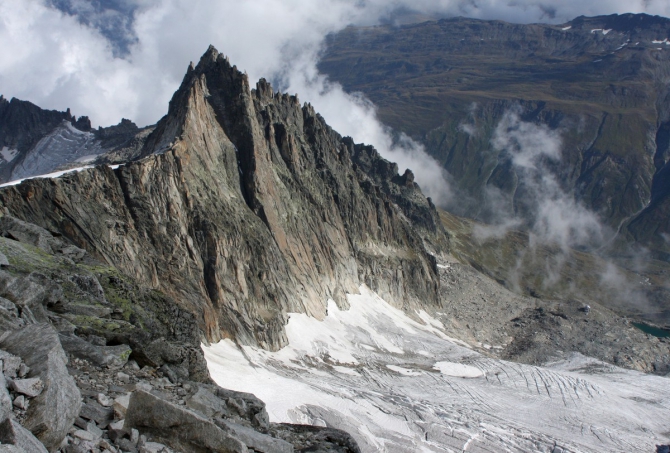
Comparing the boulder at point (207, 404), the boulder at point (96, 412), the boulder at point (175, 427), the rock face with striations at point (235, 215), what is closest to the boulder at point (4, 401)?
the boulder at point (96, 412)

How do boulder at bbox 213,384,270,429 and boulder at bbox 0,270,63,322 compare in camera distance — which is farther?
boulder at bbox 213,384,270,429

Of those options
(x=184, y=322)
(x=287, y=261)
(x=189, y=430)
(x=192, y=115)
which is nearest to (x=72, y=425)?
(x=189, y=430)

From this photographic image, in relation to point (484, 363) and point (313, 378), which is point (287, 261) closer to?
point (313, 378)

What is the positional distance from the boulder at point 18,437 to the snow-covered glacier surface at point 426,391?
117 ft

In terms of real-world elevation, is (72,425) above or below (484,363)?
above

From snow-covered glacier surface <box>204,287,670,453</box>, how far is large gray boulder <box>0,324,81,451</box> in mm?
33098

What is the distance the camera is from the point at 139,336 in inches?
858

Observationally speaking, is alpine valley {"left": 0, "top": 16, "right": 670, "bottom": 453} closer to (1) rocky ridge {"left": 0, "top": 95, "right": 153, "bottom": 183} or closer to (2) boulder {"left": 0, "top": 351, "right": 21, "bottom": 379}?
(2) boulder {"left": 0, "top": 351, "right": 21, "bottom": 379}

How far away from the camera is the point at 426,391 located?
71.8 m

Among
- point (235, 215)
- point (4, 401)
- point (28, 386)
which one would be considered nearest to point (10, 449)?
point (4, 401)

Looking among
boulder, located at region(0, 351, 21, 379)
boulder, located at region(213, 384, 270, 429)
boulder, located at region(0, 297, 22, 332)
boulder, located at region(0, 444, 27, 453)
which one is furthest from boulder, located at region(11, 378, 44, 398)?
boulder, located at region(213, 384, 270, 429)

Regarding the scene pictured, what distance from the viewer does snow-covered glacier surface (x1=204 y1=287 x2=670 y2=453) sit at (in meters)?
53.1

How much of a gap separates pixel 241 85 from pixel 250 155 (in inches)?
502

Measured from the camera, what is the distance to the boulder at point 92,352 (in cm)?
1903
